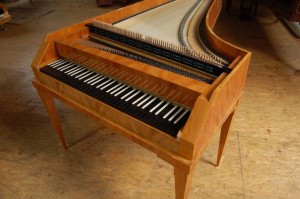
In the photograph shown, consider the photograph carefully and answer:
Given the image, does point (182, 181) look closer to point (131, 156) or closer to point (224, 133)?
point (224, 133)

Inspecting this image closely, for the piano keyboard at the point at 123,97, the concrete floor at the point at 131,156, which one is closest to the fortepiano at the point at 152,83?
the piano keyboard at the point at 123,97

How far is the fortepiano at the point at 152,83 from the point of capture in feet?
3.26

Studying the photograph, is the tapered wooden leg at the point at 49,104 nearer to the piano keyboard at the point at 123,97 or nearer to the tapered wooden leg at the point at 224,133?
the piano keyboard at the point at 123,97

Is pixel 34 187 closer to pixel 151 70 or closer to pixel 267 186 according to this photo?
pixel 151 70

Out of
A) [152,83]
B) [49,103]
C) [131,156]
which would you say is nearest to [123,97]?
[152,83]

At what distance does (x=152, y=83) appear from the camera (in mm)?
1142

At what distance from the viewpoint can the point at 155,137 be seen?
1038 millimetres

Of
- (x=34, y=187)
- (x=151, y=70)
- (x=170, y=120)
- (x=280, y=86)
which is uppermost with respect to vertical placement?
(x=151, y=70)

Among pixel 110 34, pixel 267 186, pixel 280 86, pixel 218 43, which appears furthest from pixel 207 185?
pixel 280 86

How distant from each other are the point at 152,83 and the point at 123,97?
0.15 m

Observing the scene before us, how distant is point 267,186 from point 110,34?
1.42m

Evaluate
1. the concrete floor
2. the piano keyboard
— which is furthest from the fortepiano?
the concrete floor

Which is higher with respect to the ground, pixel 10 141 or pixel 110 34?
pixel 110 34

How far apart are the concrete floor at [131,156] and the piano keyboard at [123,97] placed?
79 centimetres
